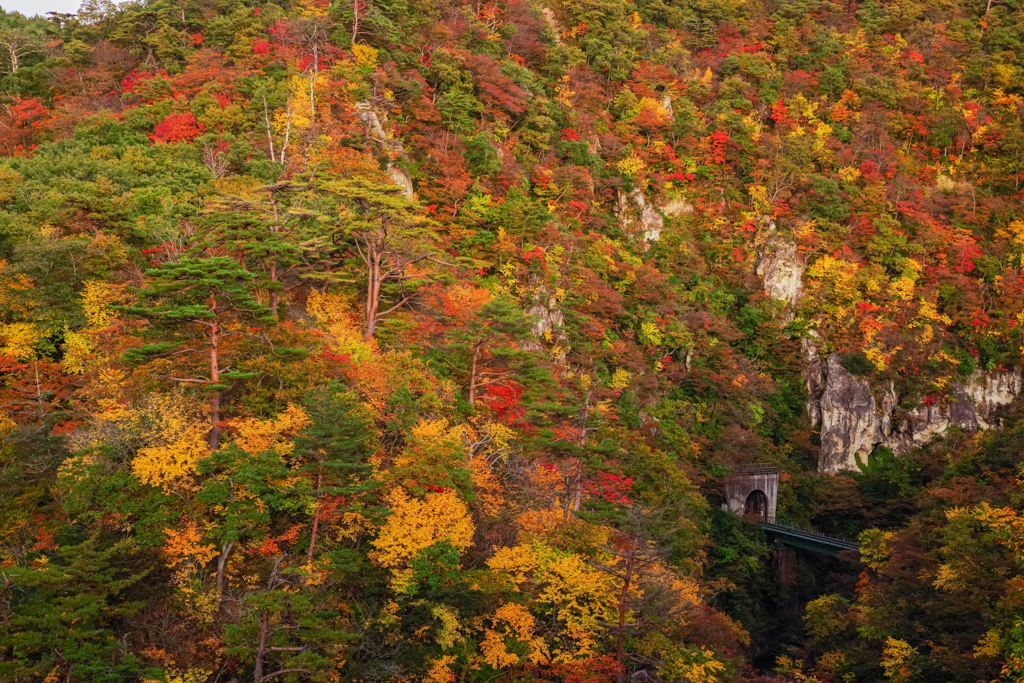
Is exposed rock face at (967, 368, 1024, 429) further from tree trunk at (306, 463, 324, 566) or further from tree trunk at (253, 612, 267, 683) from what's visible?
tree trunk at (253, 612, 267, 683)

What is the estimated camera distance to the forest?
61.4 feet

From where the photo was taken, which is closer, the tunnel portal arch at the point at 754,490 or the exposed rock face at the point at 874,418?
the tunnel portal arch at the point at 754,490

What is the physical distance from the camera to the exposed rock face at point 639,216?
46375 mm

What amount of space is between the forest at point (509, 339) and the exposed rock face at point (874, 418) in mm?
277

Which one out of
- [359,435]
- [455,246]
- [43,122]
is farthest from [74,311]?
[43,122]

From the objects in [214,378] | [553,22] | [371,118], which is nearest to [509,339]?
[214,378]

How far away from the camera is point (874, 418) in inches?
1672

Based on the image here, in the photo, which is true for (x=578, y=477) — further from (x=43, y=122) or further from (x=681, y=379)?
(x=43, y=122)

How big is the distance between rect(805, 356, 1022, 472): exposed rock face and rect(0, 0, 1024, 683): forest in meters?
0.28

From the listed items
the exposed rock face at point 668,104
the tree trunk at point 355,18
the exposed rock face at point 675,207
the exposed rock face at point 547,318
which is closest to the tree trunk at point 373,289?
the exposed rock face at point 547,318

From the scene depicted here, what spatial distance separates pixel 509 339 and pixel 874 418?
1104 inches

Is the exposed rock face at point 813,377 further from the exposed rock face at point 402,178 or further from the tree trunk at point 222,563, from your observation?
the tree trunk at point 222,563

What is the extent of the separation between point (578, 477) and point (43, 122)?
111 feet

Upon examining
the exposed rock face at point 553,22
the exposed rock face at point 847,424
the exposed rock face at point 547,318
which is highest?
the exposed rock face at point 553,22
